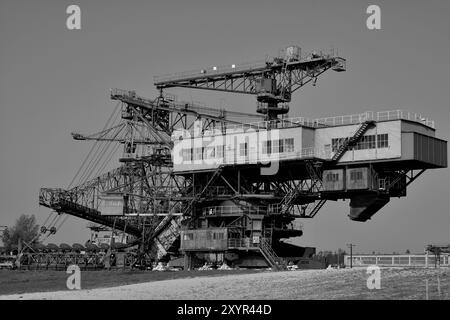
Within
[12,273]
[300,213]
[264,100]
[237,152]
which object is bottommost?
[12,273]

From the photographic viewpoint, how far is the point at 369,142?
3536 inches

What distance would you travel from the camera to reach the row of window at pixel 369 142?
88688mm

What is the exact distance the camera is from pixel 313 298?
5059 centimetres

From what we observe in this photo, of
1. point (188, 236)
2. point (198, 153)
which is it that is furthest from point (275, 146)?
point (188, 236)

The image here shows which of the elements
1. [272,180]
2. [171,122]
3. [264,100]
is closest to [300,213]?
[272,180]

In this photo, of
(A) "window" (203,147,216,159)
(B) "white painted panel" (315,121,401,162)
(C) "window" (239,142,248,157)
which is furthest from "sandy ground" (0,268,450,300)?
(A) "window" (203,147,216,159)

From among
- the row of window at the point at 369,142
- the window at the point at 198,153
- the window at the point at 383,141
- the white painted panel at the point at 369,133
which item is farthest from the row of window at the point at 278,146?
the window at the point at 198,153

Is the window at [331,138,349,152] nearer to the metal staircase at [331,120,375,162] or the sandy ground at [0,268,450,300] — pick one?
the metal staircase at [331,120,375,162]

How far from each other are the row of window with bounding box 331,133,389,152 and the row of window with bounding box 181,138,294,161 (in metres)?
5.41

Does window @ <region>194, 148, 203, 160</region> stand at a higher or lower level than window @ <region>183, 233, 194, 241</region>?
higher

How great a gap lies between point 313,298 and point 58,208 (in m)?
68.0

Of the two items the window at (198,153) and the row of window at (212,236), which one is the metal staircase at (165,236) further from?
the window at (198,153)

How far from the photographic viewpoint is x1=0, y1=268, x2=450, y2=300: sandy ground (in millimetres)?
51650
